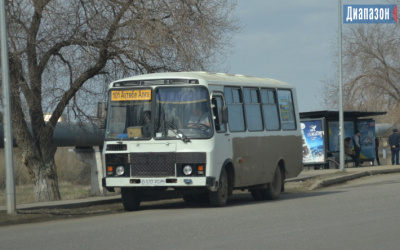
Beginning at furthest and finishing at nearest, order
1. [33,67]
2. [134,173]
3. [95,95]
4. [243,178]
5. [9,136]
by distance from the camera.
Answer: [95,95] → [33,67] → [243,178] → [134,173] → [9,136]

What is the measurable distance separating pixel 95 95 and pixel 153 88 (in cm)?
628

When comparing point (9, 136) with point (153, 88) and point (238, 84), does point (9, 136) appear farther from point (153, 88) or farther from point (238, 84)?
point (238, 84)

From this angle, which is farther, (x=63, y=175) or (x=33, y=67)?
(x=63, y=175)

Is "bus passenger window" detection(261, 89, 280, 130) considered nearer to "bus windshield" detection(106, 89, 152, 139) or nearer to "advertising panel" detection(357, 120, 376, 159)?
"bus windshield" detection(106, 89, 152, 139)

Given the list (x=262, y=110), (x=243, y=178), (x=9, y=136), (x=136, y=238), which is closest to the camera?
(x=136, y=238)

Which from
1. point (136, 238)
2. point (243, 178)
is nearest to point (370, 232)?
point (136, 238)

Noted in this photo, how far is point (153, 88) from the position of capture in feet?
43.8

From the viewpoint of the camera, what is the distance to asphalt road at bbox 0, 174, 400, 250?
8262 mm

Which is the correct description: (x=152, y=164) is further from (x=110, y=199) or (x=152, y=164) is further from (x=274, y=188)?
(x=274, y=188)

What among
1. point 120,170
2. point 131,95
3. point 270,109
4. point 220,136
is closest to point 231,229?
point 220,136

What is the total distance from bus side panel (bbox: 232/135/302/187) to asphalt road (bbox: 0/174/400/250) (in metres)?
1.33

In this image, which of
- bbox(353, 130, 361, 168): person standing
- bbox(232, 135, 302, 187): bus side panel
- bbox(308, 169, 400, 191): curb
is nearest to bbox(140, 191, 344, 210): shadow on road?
bbox(232, 135, 302, 187): bus side panel

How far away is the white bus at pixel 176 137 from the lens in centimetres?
1286

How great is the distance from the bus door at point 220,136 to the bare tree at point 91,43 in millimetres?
4305
